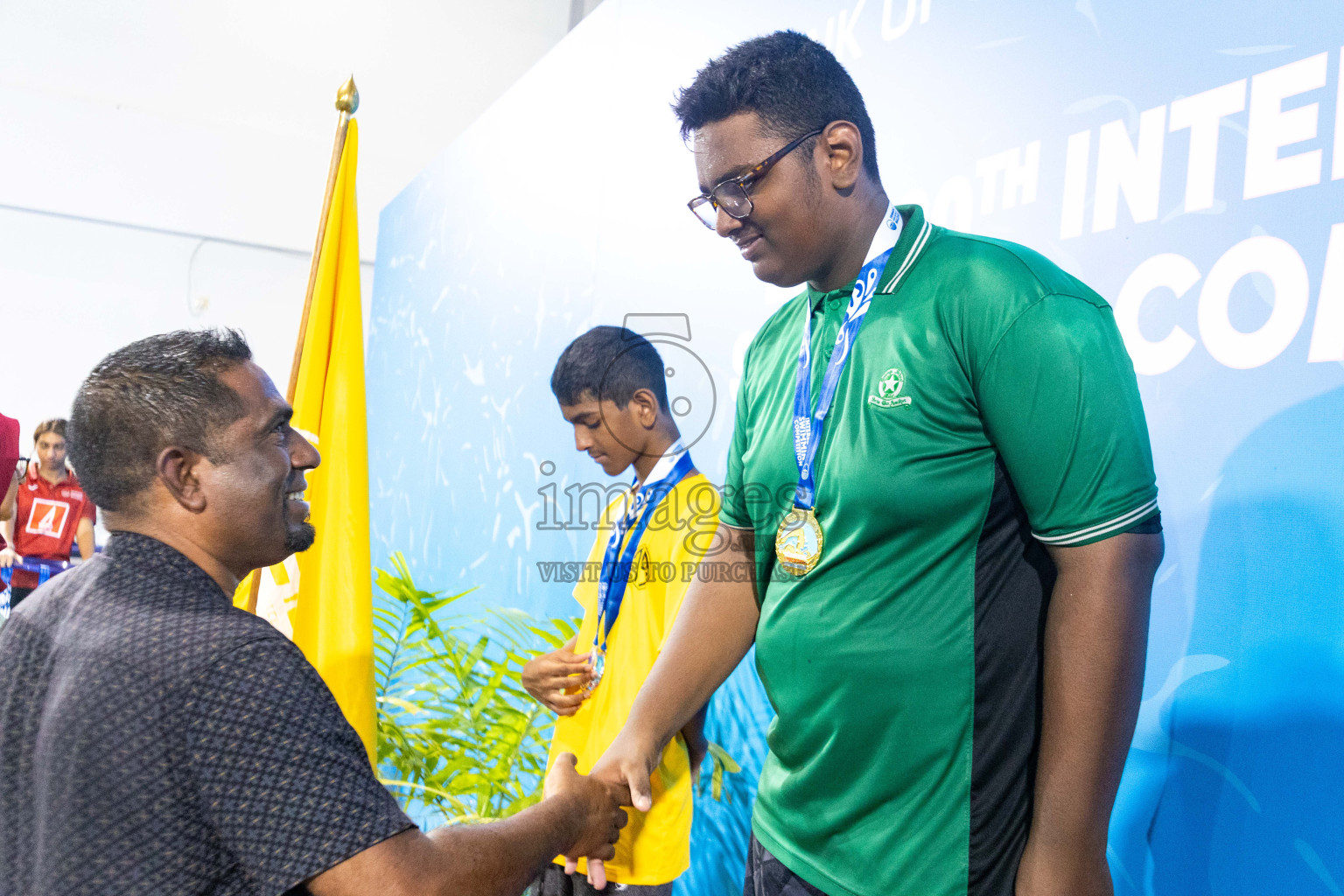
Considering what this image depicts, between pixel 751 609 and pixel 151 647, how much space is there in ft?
2.80

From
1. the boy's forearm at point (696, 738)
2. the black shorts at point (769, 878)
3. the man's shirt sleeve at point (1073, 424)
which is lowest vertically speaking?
the boy's forearm at point (696, 738)

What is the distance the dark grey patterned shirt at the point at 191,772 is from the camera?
107 centimetres

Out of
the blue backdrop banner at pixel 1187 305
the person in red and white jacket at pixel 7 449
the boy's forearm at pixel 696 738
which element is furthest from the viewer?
the person in red and white jacket at pixel 7 449

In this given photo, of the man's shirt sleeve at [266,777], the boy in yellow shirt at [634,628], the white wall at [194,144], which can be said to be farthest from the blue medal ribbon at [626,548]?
the white wall at [194,144]

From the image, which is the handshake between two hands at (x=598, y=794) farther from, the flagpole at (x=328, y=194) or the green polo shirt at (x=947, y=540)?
the flagpole at (x=328, y=194)

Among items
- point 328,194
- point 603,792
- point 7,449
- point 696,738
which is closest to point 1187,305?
point 603,792

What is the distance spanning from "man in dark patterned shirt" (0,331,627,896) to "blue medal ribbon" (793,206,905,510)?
2.11 ft

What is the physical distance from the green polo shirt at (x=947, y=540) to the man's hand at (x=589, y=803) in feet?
1.44

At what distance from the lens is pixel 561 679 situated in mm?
2350

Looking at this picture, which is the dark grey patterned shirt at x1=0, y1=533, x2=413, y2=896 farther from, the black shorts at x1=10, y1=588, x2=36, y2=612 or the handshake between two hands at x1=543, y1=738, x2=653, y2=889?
the black shorts at x1=10, y1=588, x2=36, y2=612

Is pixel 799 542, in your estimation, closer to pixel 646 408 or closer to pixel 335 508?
pixel 646 408

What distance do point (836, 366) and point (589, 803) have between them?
834 millimetres

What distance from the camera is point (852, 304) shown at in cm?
136

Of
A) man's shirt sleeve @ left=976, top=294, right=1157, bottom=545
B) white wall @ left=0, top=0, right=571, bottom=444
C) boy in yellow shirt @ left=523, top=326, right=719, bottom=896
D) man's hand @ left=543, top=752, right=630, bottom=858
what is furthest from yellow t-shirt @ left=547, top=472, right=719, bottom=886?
white wall @ left=0, top=0, right=571, bottom=444
